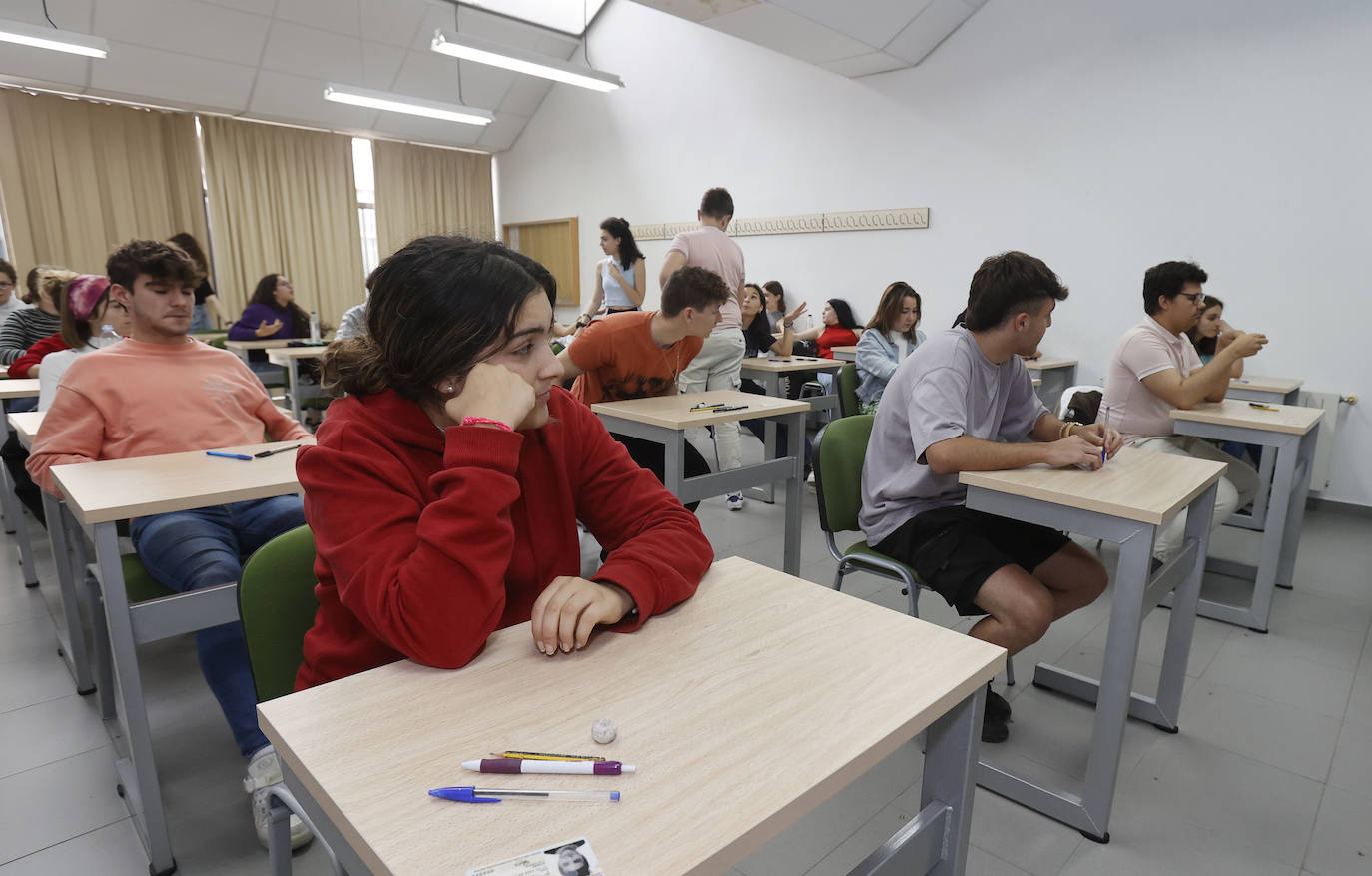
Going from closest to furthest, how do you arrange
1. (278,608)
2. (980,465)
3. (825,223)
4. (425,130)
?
(278,608) → (980,465) → (825,223) → (425,130)

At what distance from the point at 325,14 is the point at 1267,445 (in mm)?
7276

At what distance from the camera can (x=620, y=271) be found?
5.27 metres

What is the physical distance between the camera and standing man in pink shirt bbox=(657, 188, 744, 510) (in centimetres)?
372

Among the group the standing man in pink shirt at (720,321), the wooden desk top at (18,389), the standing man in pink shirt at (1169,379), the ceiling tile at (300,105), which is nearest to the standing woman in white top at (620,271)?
the standing man in pink shirt at (720,321)

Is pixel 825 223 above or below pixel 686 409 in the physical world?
above

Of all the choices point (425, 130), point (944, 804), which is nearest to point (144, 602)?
point (944, 804)

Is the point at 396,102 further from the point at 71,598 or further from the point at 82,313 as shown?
A: the point at 71,598

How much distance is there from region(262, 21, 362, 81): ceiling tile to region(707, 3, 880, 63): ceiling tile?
3.83m

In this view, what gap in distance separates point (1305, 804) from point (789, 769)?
5.82 ft

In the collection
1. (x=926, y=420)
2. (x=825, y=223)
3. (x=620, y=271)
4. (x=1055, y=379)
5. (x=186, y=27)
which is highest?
(x=186, y=27)

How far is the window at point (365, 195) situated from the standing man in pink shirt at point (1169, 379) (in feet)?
25.0

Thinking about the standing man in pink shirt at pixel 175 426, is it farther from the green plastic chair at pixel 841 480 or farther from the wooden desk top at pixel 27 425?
the green plastic chair at pixel 841 480

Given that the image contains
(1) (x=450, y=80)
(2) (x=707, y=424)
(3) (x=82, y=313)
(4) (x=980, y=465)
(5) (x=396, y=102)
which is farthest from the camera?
(1) (x=450, y=80)

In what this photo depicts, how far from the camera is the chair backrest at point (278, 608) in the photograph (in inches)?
39.9
